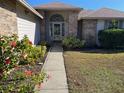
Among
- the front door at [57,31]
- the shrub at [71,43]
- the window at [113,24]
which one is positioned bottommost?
the shrub at [71,43]

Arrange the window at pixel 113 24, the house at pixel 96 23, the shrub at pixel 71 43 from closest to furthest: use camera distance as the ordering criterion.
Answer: the shrub at pixel 71 43 → the house at pixel 96 23 → the window at pixel 113 24

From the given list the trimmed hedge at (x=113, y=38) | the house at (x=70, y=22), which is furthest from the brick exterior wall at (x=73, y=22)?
the trimmed hedge at (x=113, y=38)

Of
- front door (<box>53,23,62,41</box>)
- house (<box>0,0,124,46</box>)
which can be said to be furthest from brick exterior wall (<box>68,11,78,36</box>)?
front door (<box>53,23,62,41</box>)

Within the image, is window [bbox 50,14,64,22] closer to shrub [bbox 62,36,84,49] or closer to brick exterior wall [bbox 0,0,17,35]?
shrub [bbox 62,36,84,49]

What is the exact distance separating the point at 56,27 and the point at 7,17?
46.5 ft

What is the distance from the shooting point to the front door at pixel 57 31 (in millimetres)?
22905

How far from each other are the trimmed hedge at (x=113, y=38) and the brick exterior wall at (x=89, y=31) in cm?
199

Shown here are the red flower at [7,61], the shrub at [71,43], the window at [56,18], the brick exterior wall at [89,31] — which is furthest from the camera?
the window at [56,18]

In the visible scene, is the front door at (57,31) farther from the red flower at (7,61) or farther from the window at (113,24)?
the red flower at (7,61)

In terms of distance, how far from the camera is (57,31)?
23.1 metres

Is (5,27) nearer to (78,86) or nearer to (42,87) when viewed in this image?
(42,87)

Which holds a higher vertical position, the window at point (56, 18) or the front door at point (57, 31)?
the window at point (56, 18)

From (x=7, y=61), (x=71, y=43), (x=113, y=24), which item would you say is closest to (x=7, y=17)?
(x=7, y=61)

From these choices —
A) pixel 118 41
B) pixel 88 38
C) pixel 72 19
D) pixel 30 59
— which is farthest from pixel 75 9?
pixel 30 59
